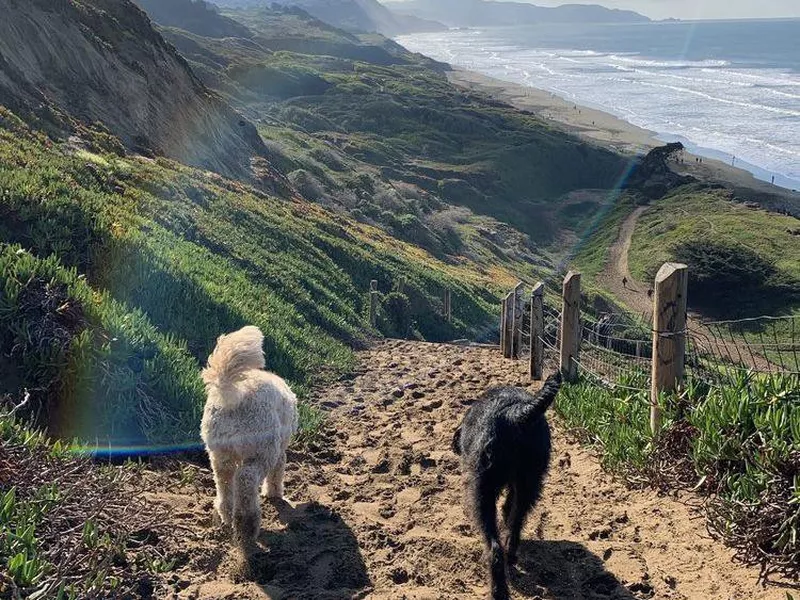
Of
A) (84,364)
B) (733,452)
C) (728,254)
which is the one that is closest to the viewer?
(733,452)

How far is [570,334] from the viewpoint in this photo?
7797 millimetres

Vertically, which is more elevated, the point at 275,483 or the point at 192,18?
the point at 192,18

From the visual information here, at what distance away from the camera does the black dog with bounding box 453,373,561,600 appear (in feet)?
13.6

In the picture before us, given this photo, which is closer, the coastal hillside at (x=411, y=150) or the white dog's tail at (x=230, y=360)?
the white dog's tail at (x=230, y=360)

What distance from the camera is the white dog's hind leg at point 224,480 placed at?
180 inches

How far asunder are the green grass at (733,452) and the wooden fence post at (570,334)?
5.49 ft

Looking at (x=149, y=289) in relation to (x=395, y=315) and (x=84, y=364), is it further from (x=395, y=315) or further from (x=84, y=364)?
(x=395, y=315)

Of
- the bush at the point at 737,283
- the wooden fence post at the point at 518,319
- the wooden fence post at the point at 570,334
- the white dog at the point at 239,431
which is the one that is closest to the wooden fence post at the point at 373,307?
the wooden fence post at the point at 518,319

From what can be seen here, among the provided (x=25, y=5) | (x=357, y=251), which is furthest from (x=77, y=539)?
(x=25, y=5)

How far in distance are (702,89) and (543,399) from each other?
10799 cm

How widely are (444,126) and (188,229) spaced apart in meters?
64.5

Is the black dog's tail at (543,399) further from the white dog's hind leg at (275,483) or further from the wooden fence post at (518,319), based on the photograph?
the wooden fence post at (518,319)

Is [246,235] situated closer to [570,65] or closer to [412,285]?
[412,285]

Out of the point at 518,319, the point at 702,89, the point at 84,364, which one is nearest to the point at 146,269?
the point at 84,364
